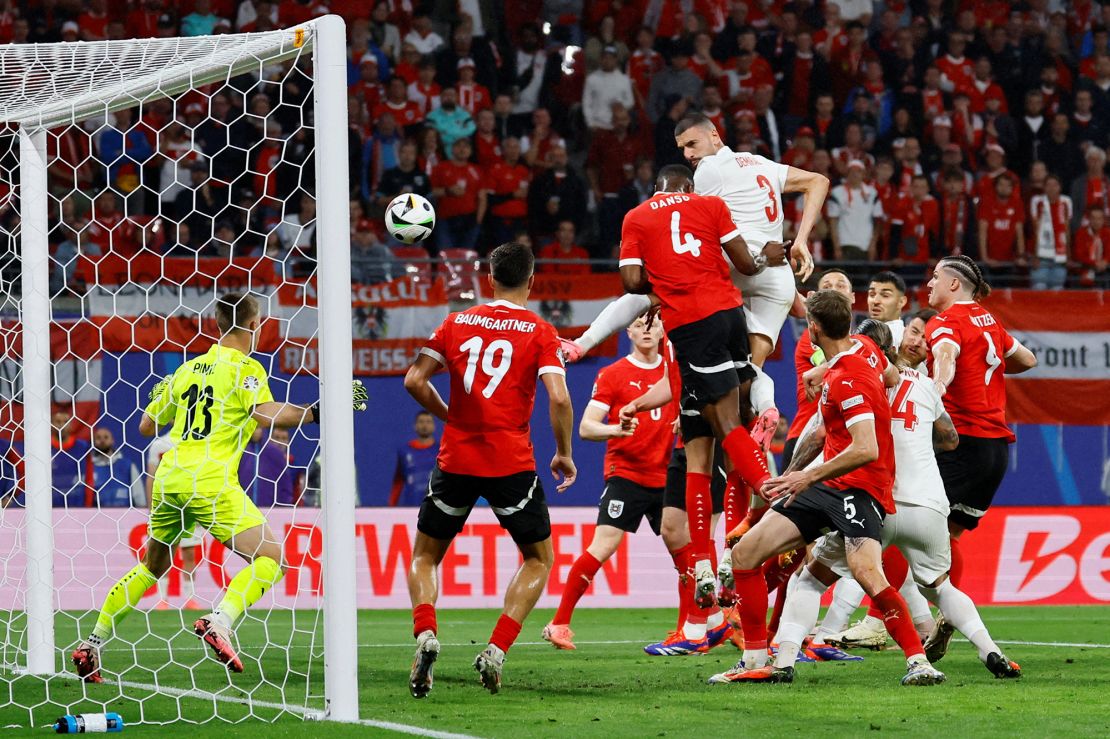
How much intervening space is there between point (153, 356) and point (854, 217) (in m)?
8.72

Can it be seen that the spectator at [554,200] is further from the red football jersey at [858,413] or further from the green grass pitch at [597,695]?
the red football jersey at [858,413]

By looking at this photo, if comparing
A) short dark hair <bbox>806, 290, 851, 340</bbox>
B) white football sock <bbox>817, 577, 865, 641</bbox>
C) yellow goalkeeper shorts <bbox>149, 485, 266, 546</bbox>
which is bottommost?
white football sock <bbox>817, 577, 865, 641</bbox>

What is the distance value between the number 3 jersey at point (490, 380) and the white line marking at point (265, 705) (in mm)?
1497

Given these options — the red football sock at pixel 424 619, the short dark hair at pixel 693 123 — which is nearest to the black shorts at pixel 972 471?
the short dark hair at pixel 693 123

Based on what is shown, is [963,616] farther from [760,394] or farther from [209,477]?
[209,477]

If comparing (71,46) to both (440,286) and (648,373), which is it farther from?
(440,286)

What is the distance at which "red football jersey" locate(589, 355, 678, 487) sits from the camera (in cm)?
1073

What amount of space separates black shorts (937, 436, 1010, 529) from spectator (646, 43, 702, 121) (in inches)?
390

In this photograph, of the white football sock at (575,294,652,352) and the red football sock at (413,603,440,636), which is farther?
the white football sock at (575,294,652,352)

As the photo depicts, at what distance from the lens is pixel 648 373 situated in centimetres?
1079

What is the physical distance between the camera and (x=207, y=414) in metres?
8.43

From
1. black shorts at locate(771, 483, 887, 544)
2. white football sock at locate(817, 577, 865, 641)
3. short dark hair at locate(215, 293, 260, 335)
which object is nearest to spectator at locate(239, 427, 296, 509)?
short dark hair at locate(215, 293, 260, 335)

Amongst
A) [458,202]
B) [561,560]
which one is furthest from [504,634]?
[458,202]

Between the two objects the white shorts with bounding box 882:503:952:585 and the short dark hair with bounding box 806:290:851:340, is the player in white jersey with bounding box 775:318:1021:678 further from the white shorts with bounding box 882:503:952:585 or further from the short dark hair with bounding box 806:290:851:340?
the short dark hair with bounding box 806:290:851:340
